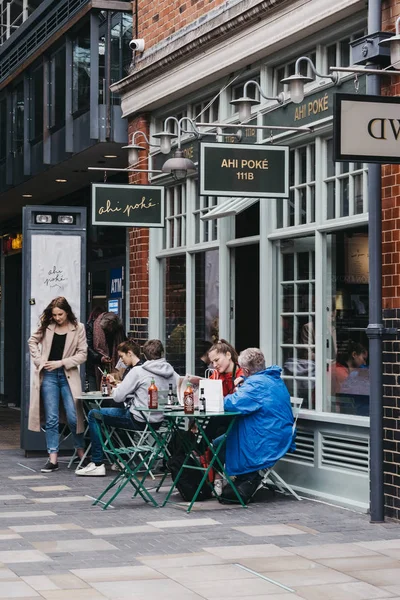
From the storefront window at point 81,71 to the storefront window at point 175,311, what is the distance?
2.86m

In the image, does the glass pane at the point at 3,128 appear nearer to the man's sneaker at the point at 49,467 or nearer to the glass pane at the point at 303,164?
the man's sneaker at the point at 49,467

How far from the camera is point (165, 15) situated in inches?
539

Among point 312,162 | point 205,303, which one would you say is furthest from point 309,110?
point 205,303

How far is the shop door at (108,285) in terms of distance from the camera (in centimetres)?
1638

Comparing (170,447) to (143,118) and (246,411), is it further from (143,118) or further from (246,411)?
(143,118)

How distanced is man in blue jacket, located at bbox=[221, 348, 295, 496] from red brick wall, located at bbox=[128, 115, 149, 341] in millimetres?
4757

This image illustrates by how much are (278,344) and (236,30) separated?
325 centimetres

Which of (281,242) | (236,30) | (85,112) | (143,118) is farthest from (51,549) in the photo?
(85,112)

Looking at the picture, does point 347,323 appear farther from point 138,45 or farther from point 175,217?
point 138,45

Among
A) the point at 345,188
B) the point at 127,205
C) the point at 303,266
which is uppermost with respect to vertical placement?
the point at 127,205

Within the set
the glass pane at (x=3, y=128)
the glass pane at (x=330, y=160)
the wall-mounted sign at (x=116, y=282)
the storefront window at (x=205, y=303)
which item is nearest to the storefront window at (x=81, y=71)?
the wall-mounted sign at (x=116, y=282)

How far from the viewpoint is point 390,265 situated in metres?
9.09

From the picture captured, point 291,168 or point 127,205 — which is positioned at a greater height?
point 291,168

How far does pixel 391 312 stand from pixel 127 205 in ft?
14.4
